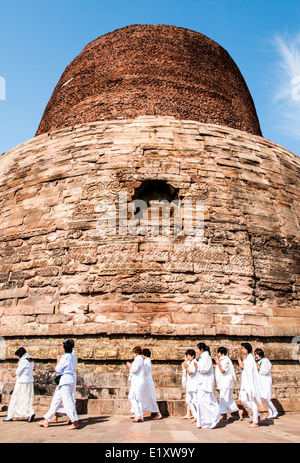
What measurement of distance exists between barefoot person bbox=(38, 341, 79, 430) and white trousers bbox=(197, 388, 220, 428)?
140 cm

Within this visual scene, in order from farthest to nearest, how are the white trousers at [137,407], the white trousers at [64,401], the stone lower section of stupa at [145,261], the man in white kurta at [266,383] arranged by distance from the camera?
the stone lower section of stupa at [145,261] → the man in white kurta at [266,383] → the white trousers at [137,407] → the white trousers at [64,401]

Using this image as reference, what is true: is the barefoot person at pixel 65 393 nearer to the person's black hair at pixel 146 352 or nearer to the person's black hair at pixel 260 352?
the person's black hair at pixel 146 352

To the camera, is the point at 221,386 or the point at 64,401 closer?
the point at 64,401

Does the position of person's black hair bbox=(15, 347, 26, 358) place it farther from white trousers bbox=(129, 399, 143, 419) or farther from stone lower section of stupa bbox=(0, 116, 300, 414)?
white trousers bbox=(129, 399, 143, 419)

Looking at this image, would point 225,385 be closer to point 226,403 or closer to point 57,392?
point 226,403

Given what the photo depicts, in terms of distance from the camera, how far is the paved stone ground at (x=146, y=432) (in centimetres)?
309

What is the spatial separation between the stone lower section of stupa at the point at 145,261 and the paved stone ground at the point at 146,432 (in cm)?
73

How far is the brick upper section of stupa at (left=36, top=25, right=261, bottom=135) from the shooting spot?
8.54 m

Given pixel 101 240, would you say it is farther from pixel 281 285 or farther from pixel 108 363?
pixel 281 285

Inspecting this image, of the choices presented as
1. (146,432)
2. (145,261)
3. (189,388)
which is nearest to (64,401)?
(146,432)

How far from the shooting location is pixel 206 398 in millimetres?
4004

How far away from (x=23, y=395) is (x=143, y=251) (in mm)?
2807

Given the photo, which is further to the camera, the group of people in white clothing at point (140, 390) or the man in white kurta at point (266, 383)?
the man in white kurta at point (266, 383)

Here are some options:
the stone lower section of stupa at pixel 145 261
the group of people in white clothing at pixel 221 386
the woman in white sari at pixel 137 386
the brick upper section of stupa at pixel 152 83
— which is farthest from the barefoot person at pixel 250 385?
the brick upper section of stupa at pixel 152 83
